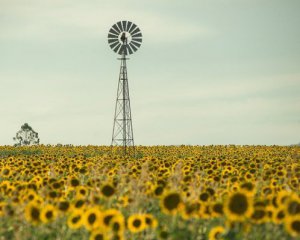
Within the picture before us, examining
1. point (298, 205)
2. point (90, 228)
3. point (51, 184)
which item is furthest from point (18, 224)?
point (298, 205)

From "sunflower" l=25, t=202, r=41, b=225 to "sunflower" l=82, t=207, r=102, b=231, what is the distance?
3.28 feet

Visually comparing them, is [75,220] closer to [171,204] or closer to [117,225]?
[117,225]

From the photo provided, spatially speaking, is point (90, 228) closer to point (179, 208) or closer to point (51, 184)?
point (179, 208)

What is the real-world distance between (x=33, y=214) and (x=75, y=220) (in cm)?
69

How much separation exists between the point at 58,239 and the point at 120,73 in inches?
1110

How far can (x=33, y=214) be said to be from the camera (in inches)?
331

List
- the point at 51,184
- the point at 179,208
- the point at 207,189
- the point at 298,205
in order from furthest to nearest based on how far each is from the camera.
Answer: the point at 51,184, the point at 207,189, the point at 179,208, the point at 298,205

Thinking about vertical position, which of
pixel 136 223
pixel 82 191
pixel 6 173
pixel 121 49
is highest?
pixel 121 49

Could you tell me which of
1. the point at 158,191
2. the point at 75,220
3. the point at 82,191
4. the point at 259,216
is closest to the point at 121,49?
the point at 82,191

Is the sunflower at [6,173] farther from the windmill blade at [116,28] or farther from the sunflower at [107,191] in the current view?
the windmill blade at [116,28]

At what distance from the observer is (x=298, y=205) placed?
7.40 metres

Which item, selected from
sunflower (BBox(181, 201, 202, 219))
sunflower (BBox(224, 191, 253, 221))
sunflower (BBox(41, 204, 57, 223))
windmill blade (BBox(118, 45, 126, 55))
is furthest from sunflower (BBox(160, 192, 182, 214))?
windmill blade (BBox(118, 45, 126, 55))

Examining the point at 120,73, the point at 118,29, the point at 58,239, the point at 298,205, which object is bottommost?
the point at 58,239

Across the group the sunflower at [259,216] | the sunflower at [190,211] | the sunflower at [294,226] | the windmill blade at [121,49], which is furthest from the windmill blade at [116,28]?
the sunflower at [294,226]
